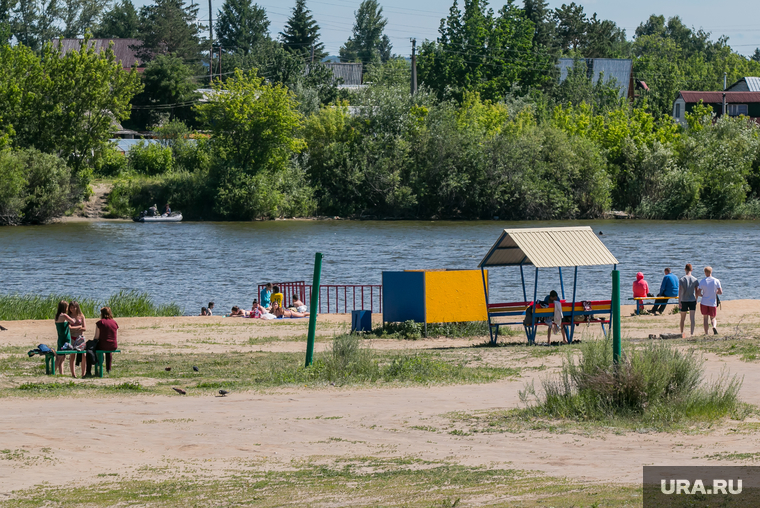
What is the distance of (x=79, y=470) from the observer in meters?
10.3

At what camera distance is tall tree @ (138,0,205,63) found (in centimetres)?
11706

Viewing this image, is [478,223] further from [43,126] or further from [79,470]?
[79,470]

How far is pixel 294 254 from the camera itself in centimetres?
5266

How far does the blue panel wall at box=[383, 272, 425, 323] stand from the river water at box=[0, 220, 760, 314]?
11.7 meters

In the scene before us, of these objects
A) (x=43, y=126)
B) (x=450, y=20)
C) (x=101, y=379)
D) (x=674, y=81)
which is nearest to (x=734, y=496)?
(x=101, y=379)

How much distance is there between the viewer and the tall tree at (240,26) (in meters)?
143

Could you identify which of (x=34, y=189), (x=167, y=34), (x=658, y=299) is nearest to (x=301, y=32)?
(x=167, y=34)

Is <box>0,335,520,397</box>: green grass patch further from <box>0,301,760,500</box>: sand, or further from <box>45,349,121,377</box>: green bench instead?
<box>0,301,760,500</box>: sand

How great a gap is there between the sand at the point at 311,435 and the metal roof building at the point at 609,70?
4294 inches

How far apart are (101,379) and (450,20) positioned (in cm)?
9663

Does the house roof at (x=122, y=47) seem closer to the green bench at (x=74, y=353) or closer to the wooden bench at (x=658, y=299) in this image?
the wooden bench at (x=658, y=299)

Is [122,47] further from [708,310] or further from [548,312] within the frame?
[708,310]

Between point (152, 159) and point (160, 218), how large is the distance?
321 inches

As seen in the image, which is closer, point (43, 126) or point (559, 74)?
point (43, 126)
